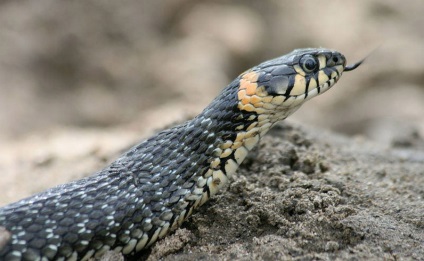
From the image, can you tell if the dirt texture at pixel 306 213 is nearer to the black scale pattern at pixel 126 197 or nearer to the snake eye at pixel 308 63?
the black scale pattern at pixel 126 197

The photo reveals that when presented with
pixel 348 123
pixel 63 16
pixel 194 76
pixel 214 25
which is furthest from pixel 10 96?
pixel 348 123

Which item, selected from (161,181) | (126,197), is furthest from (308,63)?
(126,197)

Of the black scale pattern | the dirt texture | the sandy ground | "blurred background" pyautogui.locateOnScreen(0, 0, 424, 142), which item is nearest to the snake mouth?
the black scale pattern

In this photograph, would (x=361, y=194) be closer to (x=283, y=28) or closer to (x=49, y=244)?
(x=49, y=244)

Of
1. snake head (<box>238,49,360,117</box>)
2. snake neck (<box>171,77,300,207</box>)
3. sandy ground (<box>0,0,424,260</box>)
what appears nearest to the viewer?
snake neck (<box>171,77,300,207</box>)

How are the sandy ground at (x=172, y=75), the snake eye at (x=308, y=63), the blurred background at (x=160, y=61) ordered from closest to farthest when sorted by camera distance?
the snake eye at (x=308, y=63), the sandy ground at (x=172, y=75), the blurred background at (x=160, y=61)

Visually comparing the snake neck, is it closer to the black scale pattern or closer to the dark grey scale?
the black scale pattern

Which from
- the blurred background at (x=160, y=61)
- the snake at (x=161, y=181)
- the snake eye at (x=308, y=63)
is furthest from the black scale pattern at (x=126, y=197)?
the blurred background at (x=160, y=61)
